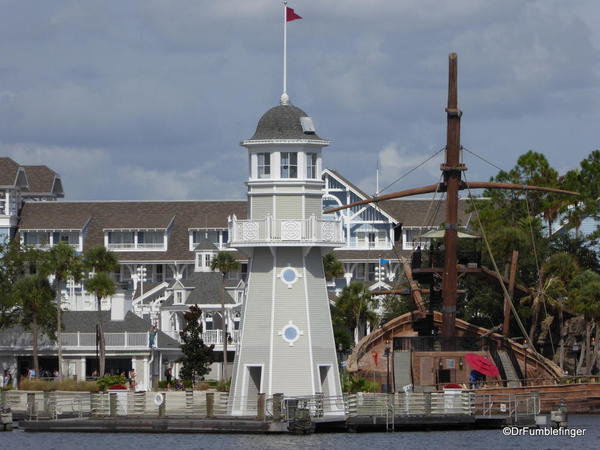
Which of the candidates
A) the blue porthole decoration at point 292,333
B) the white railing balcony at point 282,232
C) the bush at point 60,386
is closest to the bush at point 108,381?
the bush at point 60,386

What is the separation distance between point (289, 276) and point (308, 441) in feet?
23.9

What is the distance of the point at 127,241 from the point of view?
13400 centimetres

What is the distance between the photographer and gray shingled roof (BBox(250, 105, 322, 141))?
57312 mm

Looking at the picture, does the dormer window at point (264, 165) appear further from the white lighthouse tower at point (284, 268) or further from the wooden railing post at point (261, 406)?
the wooden railing post at point (261, 406)

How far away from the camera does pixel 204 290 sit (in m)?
114

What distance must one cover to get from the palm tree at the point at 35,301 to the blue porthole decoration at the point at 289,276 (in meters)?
40.1

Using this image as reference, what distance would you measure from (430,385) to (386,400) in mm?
10782

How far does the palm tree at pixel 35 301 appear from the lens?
94.8 meters

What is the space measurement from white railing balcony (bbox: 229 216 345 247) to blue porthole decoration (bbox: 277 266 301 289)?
927mm

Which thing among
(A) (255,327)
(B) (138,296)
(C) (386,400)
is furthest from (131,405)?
(B) (138,296)

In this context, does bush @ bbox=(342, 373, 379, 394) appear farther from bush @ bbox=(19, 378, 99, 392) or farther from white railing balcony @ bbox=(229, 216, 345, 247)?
white railing balcony @ bbox=(229, 216, 345, 247)

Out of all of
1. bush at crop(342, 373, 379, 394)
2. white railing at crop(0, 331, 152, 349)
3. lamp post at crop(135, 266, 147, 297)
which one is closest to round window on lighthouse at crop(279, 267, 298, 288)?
bush at crop(342, 373, 379, 394)

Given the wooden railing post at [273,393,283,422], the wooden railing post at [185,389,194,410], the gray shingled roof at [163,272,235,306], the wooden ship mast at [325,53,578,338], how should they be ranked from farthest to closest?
1. the gray shingled roof at [163,272,235,306]
2. the wooden ship mast at [325,53,578,338]
3. the wooden railing post at [185,389,194,410]
4. the wooden railing post at [273,393,283,422]

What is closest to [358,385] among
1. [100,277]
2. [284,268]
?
[284,268]
